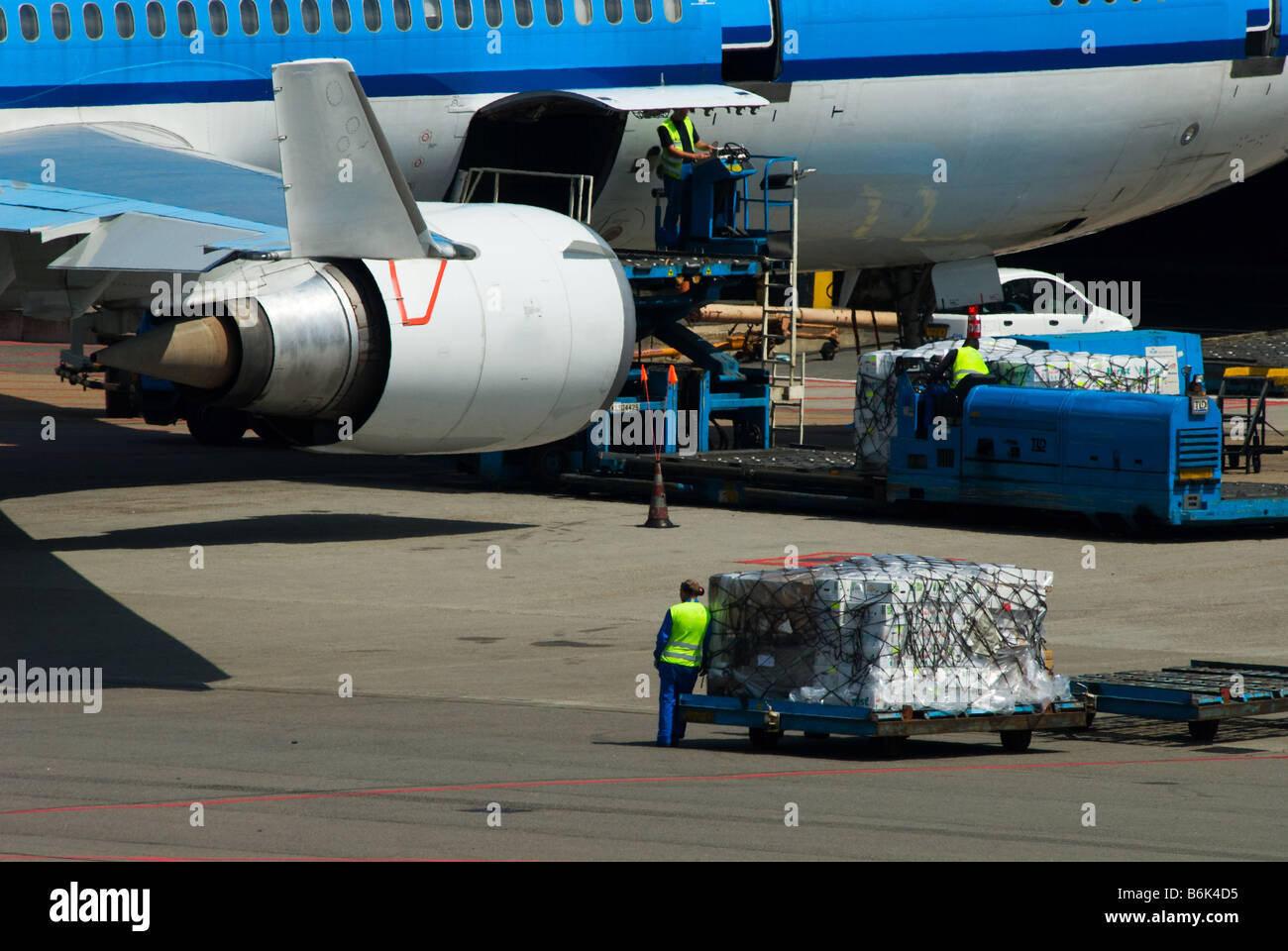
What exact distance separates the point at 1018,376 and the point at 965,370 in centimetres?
72

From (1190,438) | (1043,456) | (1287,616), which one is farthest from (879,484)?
(1287,616)

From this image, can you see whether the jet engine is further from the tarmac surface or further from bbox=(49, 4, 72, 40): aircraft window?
bbox=(49, 4, 72, 40): aircraft window

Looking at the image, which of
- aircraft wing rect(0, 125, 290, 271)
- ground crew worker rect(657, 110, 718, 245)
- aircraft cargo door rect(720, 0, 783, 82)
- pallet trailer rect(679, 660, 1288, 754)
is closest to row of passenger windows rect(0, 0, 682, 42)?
aircraft cargo door rect(720, 0, 783, 82)

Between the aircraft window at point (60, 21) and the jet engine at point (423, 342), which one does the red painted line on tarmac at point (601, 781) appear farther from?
the aircraft window at point (60, 21)

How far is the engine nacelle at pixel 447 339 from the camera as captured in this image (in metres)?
14.9

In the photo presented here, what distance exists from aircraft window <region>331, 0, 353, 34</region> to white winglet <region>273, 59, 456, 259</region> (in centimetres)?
936

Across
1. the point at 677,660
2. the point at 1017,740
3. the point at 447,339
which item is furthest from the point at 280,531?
the point at 1017,740

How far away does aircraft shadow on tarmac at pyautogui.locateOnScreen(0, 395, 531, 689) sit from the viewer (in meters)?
16.6

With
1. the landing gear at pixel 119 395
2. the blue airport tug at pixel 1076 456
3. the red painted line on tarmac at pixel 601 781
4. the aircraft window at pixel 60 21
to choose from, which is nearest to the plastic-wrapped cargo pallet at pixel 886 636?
the red painted line on tarmac at pixel 601 781

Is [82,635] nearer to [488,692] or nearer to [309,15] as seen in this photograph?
[488,692]

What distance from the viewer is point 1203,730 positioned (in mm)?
13547

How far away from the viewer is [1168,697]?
44.2 feet

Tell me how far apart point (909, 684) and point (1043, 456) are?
10.8m

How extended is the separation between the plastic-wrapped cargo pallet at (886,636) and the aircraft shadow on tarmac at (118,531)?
4916 millimetres
